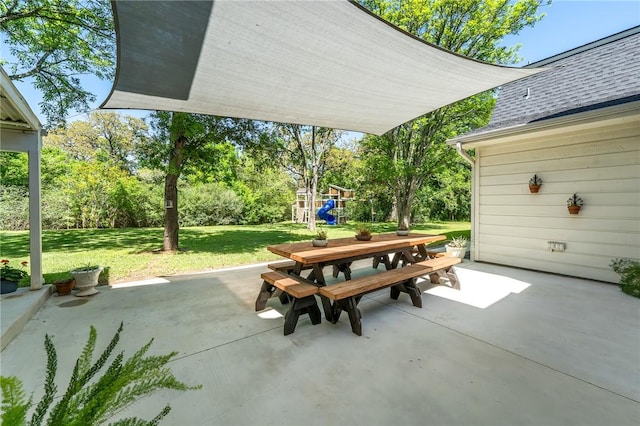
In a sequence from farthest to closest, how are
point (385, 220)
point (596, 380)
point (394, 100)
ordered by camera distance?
point (385, 220), point (394, 100), point (596, 380)

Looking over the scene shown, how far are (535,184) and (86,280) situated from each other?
7044mm

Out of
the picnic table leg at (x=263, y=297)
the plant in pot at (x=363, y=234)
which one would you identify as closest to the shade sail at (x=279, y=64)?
the plant in pot at (x=363, y=234)

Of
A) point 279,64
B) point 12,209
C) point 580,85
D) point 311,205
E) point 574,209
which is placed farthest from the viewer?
point 311,205

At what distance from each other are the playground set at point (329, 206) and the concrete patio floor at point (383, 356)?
11.5 m

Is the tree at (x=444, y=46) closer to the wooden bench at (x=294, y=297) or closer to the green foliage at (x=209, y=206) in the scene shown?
the wooden bench at (x=294, y=297)

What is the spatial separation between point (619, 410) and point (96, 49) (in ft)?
30.8

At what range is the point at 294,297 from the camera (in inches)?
106

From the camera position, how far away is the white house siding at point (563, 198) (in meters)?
3.91

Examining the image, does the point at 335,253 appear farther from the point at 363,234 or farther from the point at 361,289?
the point at 363,234

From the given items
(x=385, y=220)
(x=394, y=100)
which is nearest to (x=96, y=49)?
(x=394, y=100)

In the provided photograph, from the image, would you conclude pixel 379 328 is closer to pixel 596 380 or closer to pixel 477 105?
pixel 596 380

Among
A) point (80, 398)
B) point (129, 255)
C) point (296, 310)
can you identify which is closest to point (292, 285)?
point (296, 310)

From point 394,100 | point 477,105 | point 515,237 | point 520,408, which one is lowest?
point 520,408

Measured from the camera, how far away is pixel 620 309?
10.1 ft
